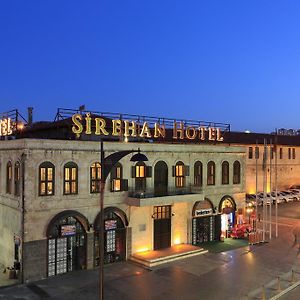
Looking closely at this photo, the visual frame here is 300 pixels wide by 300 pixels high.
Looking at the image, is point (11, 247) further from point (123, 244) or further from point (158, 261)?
point (158, 261)

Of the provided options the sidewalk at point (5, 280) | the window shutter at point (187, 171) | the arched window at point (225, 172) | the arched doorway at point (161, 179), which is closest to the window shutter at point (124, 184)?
the arched doorway at point (161, 179)

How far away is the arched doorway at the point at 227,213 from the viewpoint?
30914mm

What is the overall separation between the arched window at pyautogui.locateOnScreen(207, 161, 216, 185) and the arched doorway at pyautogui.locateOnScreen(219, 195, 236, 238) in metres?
1.89

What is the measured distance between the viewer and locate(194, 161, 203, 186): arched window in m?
29.2

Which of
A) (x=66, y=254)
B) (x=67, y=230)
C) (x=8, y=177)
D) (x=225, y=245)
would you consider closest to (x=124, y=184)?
(x=67, y=230)

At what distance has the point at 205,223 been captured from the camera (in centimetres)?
2975

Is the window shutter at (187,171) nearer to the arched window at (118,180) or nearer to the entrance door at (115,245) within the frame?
the arched window at (118,180)

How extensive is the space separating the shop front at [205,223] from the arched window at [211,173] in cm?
158

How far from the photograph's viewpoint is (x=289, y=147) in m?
59.0

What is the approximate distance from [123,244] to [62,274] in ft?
14.9

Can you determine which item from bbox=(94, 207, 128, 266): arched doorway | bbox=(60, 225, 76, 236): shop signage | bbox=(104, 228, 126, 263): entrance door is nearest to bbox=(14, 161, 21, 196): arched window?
bbox=(60, 225, 76, 236): shop signage

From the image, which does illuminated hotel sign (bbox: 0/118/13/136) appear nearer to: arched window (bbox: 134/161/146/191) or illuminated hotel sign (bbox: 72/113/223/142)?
illuminated hotel sign (bbox: 72/113/223/142)

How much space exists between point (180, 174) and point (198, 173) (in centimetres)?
186

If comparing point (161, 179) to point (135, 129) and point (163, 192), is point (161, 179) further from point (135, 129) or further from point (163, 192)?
point (135, 129)
